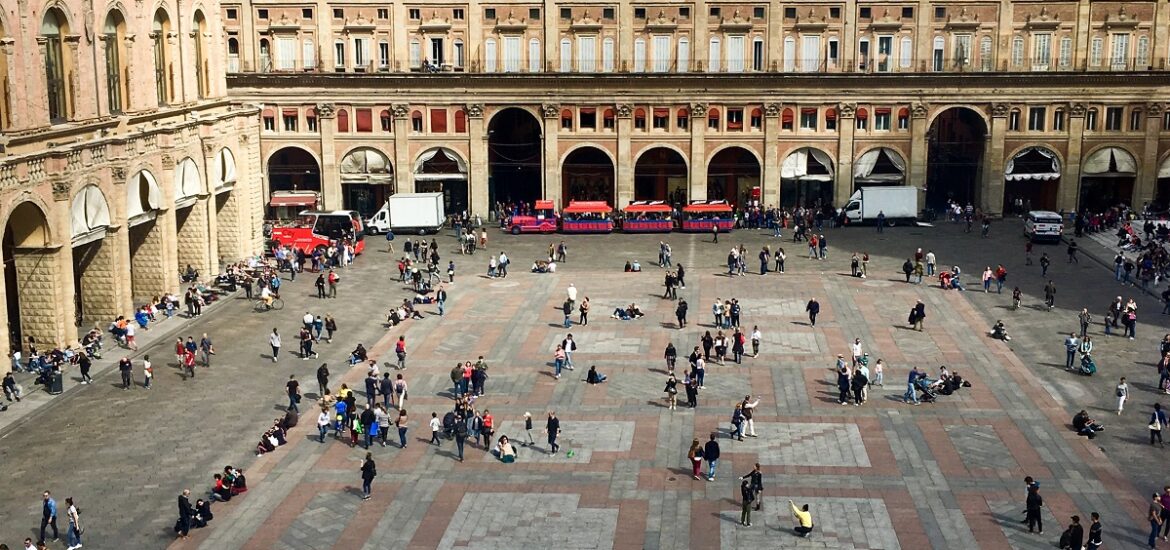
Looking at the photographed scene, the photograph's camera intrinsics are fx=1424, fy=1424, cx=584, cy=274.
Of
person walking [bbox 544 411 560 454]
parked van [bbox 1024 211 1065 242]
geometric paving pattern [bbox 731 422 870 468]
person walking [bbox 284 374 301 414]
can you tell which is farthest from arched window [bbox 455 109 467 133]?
person walking [bbox 544 411 560 454]

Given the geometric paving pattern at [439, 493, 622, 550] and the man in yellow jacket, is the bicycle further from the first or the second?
the man in yellow jacket

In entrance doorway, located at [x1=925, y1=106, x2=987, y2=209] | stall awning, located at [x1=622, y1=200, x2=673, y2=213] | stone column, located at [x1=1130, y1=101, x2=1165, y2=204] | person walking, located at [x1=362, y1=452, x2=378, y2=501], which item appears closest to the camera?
person walking, located at [x1=362, y1=452, x2=378, y2=501]

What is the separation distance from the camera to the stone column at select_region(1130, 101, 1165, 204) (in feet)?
319

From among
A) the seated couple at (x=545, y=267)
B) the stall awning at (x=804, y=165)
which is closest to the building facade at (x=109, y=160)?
the seated couple at (x=545, y=267)

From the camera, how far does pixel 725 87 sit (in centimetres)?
9794

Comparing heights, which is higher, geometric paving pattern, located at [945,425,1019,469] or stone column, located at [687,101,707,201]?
stone column, located at [687,101,707,201]

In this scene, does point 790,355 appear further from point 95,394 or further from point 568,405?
point 95,394

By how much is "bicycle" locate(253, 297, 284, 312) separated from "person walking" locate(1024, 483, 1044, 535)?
41552mm

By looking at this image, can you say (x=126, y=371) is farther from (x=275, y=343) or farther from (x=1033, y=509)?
(x=1033, y=509)

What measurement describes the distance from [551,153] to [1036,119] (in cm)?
3351

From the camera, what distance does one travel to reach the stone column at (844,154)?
98.1 meters

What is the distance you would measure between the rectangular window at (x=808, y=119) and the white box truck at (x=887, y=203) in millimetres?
6229

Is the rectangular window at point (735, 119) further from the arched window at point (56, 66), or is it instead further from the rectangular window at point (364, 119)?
the arched window at point (56, 66)

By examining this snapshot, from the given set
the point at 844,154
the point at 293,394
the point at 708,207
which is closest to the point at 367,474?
the point at 293,394
